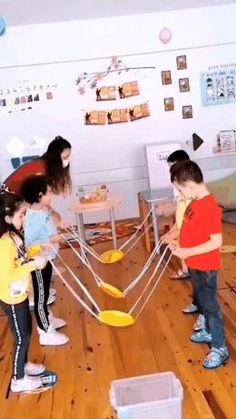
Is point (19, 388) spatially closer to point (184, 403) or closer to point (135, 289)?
point (184, 403)

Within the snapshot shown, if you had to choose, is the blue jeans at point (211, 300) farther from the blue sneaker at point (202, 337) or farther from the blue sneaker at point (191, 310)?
the blue sneaker at point (191, 310)

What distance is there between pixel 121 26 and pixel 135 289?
9.10 ft

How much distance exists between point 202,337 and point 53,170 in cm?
123

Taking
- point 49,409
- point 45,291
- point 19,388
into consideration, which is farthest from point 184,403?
point 45,291

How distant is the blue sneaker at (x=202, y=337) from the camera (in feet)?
8.49

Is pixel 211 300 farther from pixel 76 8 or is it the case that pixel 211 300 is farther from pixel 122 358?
pixel 76 8

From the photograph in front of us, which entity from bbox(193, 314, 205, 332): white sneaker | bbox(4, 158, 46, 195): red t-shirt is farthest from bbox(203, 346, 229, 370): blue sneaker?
bbox(4, 158, 46, 195): red t-shirt

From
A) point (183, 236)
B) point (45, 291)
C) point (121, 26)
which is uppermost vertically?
point (121, 26)

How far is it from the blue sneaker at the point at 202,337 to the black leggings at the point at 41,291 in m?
0.76

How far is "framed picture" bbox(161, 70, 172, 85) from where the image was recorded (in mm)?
5148

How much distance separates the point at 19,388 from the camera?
90.5 inches

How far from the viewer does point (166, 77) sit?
5.16 metres

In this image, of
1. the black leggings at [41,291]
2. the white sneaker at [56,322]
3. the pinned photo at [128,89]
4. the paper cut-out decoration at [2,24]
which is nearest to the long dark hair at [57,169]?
the black leggings at [41,291]

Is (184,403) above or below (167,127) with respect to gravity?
below
